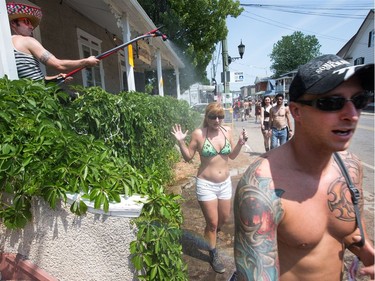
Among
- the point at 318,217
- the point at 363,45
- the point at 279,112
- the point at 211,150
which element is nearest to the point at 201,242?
the point at 211,150

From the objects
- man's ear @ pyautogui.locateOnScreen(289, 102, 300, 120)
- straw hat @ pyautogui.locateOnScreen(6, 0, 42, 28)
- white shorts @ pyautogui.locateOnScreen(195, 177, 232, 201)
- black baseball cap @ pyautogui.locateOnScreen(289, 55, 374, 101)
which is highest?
straw hat @ pyautogui.locateOnScreen(6, 0, 42, 28)

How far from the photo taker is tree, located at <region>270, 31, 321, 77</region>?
79.8 m

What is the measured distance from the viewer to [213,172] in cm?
311

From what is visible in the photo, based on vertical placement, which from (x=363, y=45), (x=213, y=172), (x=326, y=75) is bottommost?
(x=213, y=172)

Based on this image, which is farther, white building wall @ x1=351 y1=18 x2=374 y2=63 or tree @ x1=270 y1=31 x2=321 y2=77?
tree @ x1=270 y1=31 x2=321 y2=77

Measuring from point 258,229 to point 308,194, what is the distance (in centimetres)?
32

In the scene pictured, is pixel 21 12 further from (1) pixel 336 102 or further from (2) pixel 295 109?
(1) pixel 336 102

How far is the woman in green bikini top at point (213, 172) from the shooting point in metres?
3.06

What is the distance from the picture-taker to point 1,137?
186cm

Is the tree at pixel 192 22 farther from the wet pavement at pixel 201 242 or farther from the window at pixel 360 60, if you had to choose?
the window at pixel 360 60

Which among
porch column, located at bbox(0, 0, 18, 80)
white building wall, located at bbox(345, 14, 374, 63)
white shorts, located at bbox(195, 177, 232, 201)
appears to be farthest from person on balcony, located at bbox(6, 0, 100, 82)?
white building wall, located at bbox(345, 14, 374, 63)

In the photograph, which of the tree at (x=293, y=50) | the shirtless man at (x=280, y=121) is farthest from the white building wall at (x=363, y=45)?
the tree at (x=293, y=50)

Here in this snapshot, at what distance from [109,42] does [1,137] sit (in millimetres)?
8889

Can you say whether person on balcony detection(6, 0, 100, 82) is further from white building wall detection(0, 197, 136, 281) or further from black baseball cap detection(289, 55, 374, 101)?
black baseball cap detection(289, 55, 374, 101)
